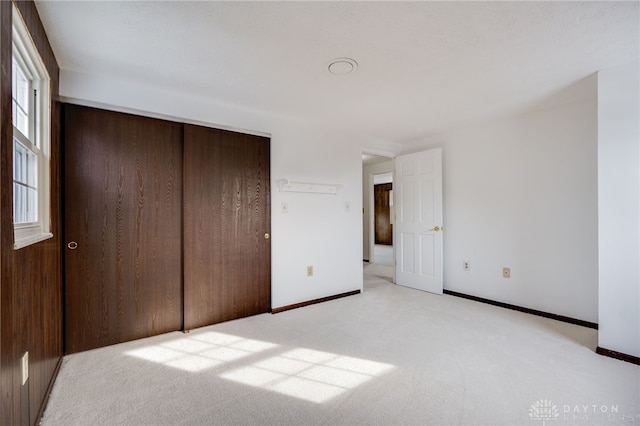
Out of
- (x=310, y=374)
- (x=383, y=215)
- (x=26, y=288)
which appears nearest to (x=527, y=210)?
(x=310, y=374)

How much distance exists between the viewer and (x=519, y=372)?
2.05m

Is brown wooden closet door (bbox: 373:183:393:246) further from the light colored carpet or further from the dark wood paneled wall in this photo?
the dark wood paneled wall

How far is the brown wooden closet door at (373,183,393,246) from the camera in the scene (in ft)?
31.1

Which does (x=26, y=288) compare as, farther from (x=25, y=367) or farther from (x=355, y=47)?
(x=355, y=47)

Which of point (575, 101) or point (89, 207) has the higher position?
point (575, 101)

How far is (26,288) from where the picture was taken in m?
1.47

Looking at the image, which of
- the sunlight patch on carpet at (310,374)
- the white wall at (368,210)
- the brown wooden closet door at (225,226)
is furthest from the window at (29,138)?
the white wall at (368,210)

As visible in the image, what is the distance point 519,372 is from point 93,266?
313cm

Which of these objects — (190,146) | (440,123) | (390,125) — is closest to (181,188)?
(190,146)

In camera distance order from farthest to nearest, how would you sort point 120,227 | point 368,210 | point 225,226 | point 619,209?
point 368,210 → point 225,226 → point 120,227 → point 619,209

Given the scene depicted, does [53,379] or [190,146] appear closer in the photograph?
[53,379]

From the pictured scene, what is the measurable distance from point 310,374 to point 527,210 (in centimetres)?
283

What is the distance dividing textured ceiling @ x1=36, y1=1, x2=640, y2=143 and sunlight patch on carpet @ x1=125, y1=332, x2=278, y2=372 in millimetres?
2112

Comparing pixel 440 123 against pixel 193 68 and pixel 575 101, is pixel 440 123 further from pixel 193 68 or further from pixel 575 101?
pixel 193 68
